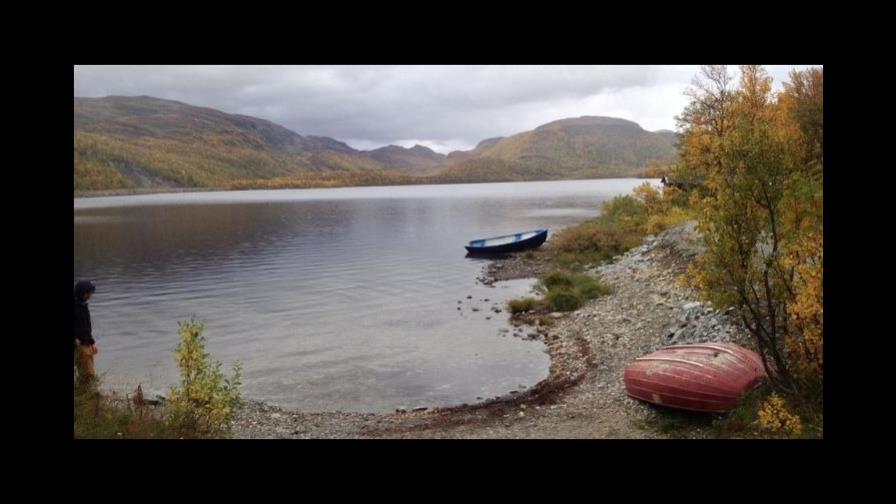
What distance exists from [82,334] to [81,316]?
0.37 meters

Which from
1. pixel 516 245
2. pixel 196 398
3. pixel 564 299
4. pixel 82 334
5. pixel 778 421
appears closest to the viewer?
pixel 778 421

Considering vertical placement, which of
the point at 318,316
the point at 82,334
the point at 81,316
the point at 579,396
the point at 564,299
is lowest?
the point at 579,396

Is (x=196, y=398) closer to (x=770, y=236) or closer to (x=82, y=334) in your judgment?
(x=82, y=334)

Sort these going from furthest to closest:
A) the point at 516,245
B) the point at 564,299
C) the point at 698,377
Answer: the point at 516,245, the point at 564,299, the point at 698,377

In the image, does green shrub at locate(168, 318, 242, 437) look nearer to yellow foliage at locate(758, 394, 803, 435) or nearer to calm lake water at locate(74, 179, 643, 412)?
calm lake water at locate(74, 179, 643, 412)

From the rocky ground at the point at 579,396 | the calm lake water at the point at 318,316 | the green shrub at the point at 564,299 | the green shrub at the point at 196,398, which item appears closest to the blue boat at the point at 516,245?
the calm lake water at the point at 318,316

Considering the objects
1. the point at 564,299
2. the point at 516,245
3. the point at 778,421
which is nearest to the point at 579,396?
the point at 778,421

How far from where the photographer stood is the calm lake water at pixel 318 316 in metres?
18.0

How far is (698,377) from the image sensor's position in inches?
461

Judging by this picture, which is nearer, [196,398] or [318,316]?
[196,398]

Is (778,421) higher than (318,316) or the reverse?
higher

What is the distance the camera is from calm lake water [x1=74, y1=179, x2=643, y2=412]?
18.0 metres

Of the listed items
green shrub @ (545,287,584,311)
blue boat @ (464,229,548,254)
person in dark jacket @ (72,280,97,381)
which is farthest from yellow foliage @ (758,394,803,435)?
blue boat @ (464,229,548,254)

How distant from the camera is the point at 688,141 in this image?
115ft
